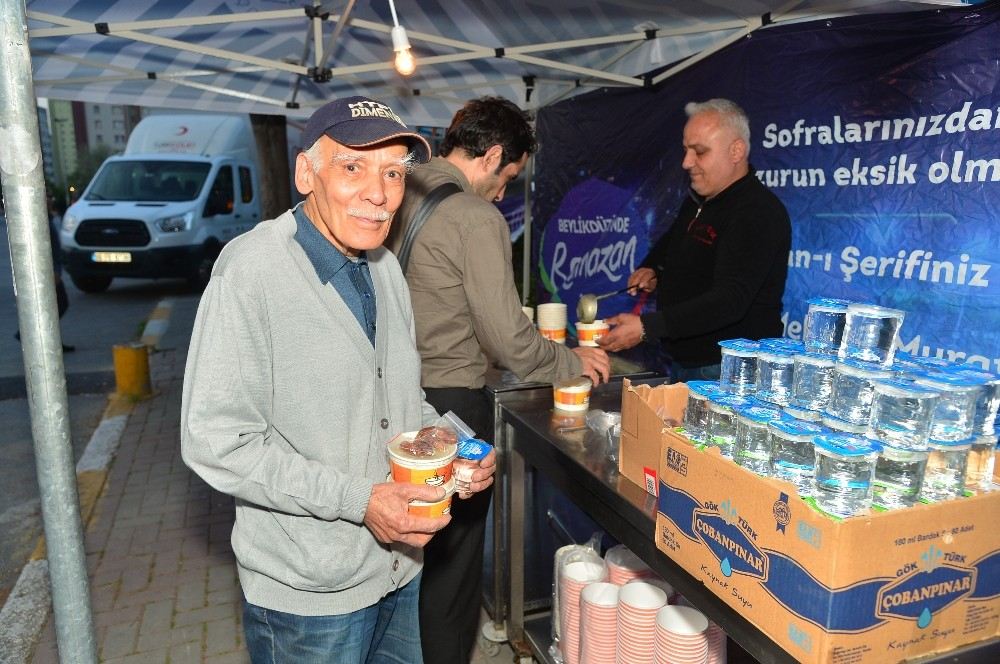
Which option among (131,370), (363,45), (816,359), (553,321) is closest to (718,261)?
(553,321)

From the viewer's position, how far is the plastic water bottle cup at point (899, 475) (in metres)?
1.47

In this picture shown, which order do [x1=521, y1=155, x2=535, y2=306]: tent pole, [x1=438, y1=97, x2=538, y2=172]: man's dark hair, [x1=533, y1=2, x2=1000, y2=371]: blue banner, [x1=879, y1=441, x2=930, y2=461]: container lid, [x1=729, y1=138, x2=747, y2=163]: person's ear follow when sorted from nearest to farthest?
[x1=879, y1=441, x2=930, y2=461]: container lid < [x1=438, y1=97, x2=538, y2=172]: man's dark hair < [x1=533, y1=2, x2=1000, y2=371]: blue banner < [x1=729, y1=138, x2=747, y2=163]: person's ear < [x1=521, y1=155, x2=535, y2=306]: tent pole

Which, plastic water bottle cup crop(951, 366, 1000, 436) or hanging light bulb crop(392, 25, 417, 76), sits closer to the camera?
plastic water bottle cup crop(951, 366, 1000, 436)

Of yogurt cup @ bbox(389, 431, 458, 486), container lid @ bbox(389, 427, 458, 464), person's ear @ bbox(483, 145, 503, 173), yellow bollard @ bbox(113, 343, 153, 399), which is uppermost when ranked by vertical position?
person's ear @ bbox(483, 145, 503, 173)

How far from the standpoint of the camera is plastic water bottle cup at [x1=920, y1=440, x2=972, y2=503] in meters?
1.52

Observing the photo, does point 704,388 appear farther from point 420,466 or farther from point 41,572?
point 41,572

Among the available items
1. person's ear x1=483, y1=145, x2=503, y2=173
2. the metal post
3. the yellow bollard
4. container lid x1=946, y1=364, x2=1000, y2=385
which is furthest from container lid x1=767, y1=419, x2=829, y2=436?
the yellow bollard

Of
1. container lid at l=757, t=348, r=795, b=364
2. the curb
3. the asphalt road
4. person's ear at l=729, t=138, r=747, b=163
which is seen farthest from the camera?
the asphalt road

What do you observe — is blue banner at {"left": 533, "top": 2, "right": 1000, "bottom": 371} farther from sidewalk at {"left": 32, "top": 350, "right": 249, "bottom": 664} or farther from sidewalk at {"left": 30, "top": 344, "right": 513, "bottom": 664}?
sidewalk at {"left": 32, "top": 350, "right": 249, "bottom": 664}

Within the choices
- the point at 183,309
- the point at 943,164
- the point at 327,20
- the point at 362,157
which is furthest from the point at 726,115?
the point at 183,309

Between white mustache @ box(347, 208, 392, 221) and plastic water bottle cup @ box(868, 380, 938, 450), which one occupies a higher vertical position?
white mustache @ box(347, 208, 392, 221)

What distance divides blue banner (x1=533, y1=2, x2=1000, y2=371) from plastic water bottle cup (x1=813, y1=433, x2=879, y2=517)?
6.59ft

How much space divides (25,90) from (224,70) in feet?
14.9

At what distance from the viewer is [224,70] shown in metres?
5.50
